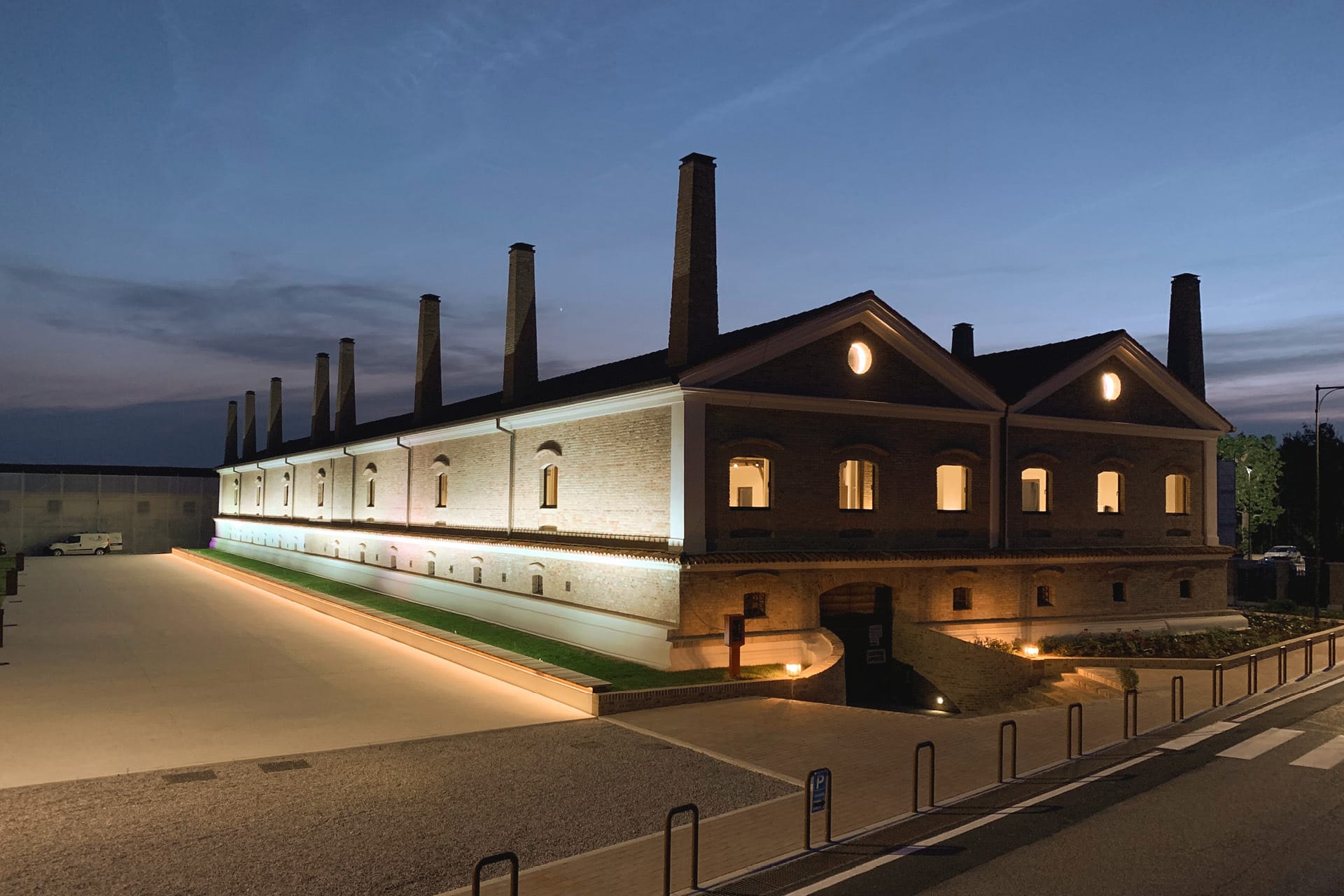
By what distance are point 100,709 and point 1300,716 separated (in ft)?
77.0

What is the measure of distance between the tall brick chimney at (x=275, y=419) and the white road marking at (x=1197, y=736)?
226ft

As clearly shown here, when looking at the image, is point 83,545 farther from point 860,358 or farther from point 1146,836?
point 1146,836

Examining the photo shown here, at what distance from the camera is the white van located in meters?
68.1

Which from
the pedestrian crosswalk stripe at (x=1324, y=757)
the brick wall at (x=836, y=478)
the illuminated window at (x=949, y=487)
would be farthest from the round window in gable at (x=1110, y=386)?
the pedestrian crosswalk stripe at (x=1324, y=757)

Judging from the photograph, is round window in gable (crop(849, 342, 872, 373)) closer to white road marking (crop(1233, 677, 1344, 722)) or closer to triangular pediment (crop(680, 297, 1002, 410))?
triangular pediment (crop(680, 297, 1002, 410))

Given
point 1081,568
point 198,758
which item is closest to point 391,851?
point 198,758

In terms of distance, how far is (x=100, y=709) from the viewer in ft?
59.2

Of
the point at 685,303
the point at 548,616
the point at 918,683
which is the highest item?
A: the point at 685,303

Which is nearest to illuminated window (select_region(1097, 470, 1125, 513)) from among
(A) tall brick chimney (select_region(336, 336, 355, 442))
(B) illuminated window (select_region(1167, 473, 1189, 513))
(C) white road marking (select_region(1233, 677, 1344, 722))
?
(B) illuminated window (select_region(1167, 473, 1189, 513))

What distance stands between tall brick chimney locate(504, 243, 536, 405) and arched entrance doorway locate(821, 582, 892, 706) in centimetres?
1534

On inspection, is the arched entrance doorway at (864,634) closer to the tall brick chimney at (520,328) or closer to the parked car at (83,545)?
the tall brick chimney at (520,328)

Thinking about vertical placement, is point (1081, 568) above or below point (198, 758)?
above

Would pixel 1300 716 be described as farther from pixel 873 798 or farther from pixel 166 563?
pixel 166 563

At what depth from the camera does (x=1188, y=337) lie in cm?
3431
